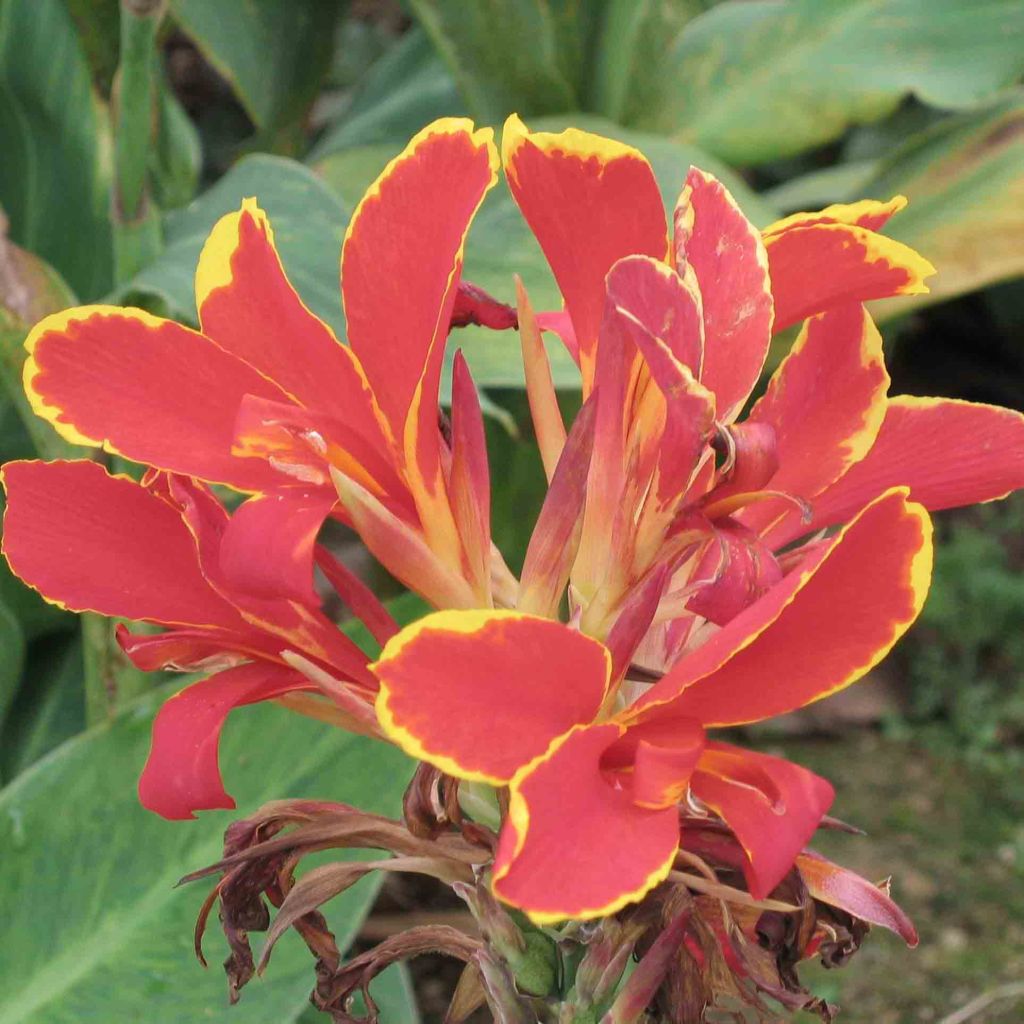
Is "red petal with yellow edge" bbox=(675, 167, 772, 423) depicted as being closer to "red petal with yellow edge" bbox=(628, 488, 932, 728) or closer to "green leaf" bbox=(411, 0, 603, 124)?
"red petal with yellow edge" bbox=(628, 488, 932, 728)

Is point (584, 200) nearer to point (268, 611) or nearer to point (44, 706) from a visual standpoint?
point (268, 611)

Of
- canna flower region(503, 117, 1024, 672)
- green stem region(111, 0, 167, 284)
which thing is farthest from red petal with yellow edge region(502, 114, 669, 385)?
green stem region(111, 0, 167, 284)

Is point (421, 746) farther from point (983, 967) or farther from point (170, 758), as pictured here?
point (983, 967)

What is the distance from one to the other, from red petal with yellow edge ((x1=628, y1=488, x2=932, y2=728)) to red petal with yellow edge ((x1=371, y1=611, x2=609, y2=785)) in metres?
0.03

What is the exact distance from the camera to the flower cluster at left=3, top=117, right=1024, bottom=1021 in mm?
385

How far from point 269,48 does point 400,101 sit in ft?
0.57

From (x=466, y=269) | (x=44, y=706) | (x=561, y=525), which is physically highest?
(x=561, y=525)

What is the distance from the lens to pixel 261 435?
1.32 feet

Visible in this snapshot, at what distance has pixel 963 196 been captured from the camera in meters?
1.29

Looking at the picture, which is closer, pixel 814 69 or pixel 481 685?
pixel 481 685

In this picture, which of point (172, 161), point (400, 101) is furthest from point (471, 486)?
point (400, 101)

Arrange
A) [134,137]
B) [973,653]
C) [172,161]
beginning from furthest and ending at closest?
[973,653]
[172,161]
[134,137]

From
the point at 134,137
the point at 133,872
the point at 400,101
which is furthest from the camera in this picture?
the point at 400,101

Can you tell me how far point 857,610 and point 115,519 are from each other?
0.75ft
